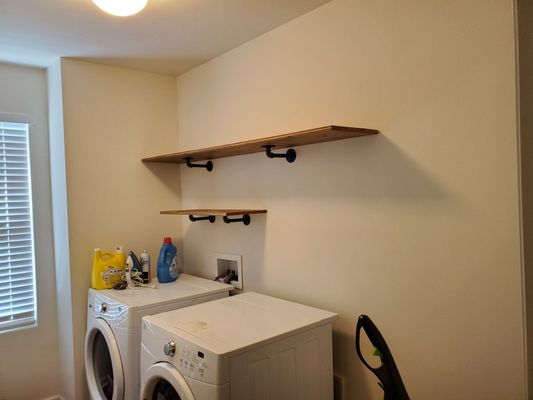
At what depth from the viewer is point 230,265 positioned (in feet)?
8.14

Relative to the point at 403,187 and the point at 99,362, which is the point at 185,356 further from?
the point at 99,362

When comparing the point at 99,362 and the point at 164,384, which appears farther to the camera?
the point at 99,362

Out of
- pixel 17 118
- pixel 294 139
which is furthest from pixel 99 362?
pixel 294 139

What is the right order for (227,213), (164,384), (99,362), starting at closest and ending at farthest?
(164,384) → (227,213) → (99,362)

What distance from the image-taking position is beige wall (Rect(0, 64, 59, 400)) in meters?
2.43

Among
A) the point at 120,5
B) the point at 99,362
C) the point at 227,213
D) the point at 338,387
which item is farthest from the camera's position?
the point at 99,362

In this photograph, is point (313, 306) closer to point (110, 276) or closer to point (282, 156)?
point (282, 156)

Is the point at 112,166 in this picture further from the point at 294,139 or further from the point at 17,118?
the point at 294,139

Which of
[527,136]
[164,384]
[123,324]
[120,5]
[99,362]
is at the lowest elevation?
[99,362]

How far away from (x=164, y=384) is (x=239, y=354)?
1.67ft

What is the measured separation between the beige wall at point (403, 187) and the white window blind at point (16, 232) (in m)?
1.45

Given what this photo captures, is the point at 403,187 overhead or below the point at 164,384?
overhead

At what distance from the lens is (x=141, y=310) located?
6.33 ft

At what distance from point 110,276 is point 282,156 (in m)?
1.28
